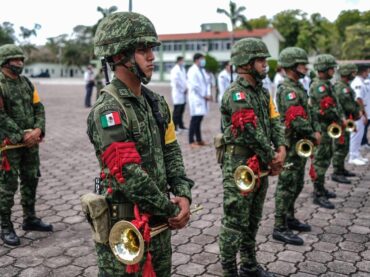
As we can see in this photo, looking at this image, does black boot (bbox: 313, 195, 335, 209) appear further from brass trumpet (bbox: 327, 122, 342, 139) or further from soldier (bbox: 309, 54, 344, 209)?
brass trumpet (bbox: 327, 122, 342, 139)

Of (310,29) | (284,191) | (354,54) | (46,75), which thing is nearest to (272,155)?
(284,191)

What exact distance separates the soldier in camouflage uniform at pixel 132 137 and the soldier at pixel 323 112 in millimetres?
4075

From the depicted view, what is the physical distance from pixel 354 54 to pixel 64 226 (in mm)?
34760

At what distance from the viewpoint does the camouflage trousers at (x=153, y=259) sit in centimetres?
249

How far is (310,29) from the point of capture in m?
61.6

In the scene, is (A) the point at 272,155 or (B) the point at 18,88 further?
(B) the point at 18,88

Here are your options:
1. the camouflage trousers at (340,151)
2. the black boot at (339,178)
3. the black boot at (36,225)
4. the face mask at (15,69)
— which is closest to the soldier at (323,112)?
the black boot at (339,178)

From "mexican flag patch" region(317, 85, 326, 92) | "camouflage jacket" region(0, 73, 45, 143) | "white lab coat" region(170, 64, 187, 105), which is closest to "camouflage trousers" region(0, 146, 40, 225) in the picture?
"camouflage jacket" region(0, 73, 45, 143)

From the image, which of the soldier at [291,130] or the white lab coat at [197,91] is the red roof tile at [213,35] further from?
the soldier at [291,130]

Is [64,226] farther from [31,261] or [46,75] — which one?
[46,75]

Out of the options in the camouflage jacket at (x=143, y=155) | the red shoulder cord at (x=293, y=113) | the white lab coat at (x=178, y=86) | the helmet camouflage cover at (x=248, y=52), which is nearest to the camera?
the camouflage jacket at (x=143, y=155)

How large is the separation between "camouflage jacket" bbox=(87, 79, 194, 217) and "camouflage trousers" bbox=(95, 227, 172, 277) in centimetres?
26

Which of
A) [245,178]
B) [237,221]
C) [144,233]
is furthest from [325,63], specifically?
[144,233]

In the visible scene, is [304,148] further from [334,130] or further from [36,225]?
[36,225]
